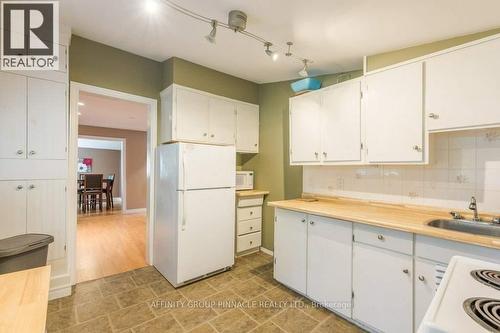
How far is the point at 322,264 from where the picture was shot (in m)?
2.12

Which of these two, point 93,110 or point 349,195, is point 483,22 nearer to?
point 349,195

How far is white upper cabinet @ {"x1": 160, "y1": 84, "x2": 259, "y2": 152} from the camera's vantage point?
2744mm

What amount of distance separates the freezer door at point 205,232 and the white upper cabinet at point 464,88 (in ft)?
7.09

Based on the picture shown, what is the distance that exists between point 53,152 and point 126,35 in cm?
135

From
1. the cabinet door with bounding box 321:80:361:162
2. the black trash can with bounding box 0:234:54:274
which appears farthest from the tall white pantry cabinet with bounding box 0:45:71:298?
the cabinet door with bounding box 321:80:361:162

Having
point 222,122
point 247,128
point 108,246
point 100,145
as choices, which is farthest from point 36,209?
point 100,145

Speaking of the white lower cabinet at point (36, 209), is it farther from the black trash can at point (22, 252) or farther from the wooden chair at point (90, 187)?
the wooden chair at point (90, 187)

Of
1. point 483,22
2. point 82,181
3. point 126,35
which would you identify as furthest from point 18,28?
point 82,181

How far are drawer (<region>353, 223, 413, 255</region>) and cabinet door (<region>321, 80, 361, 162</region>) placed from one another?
73 centimetres

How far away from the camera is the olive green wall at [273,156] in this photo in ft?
10.8

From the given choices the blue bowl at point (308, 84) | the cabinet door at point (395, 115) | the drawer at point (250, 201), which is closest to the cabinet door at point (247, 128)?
the drawer at point (250, 201)

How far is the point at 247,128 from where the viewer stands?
349 centimetres

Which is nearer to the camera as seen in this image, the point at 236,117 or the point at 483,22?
the point at 483,22

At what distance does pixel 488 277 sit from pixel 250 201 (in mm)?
2697
